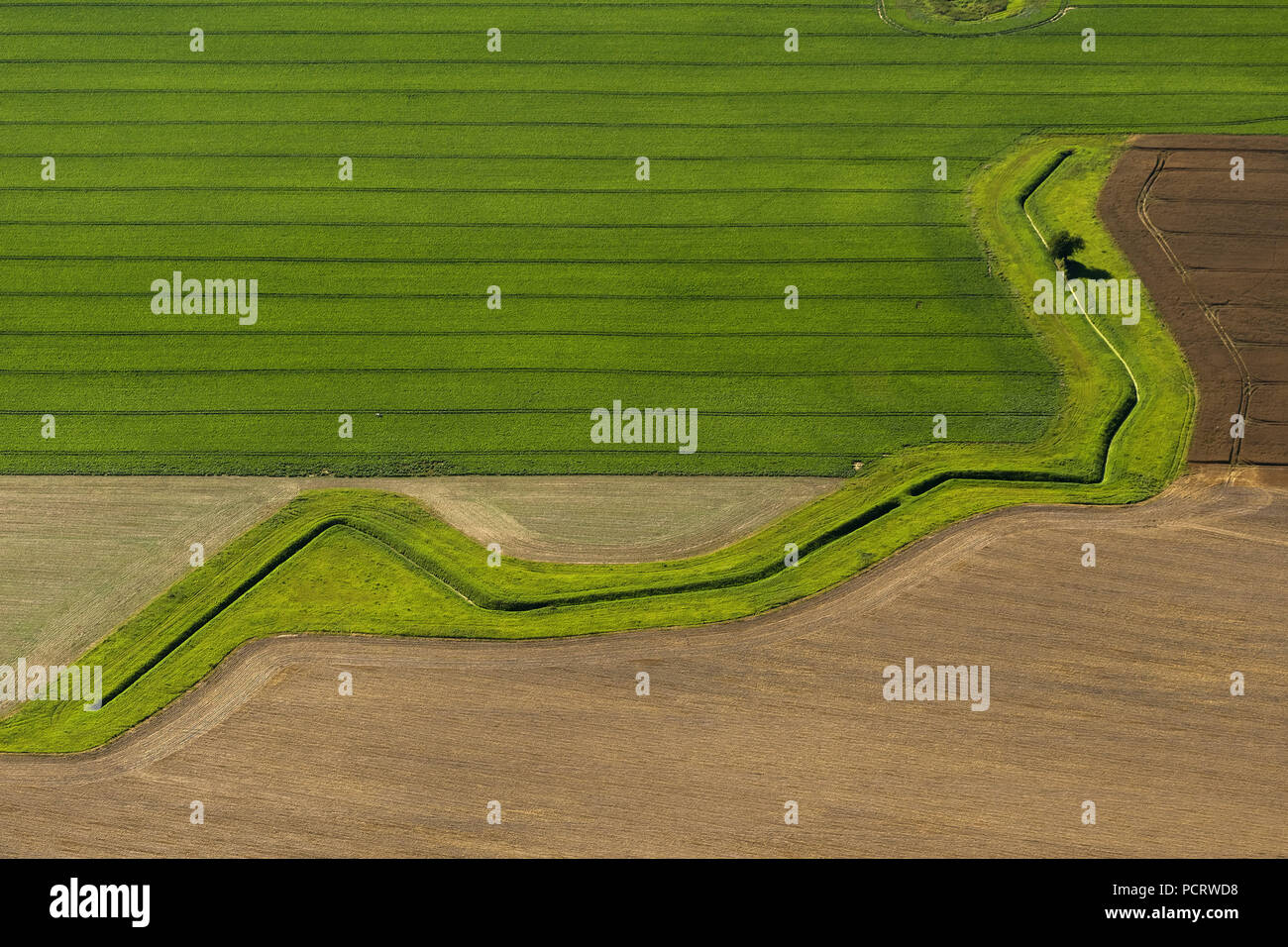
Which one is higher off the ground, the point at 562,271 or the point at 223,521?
the point at 562,271

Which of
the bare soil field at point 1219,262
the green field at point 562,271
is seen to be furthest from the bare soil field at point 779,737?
the bare soil field at point 1219,262

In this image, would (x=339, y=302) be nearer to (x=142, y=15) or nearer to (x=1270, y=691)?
(x=142, y=15)

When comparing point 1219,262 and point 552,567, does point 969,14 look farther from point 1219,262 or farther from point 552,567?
point 552,567

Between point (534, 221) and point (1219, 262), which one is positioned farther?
point (534, 221)

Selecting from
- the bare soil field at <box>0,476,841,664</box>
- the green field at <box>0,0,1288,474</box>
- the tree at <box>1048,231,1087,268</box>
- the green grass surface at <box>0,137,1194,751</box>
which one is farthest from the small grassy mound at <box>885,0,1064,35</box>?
the bare soil field at <box>0,476,841,664</box>

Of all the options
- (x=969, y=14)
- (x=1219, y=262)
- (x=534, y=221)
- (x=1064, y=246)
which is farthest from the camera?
(x=969, y=14)

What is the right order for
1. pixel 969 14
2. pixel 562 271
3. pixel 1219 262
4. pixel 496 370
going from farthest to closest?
pixel 969 14 → pixel 562 271 → pixel 1219 262 → pixel 496 370

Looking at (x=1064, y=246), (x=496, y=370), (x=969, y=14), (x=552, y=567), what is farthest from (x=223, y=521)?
(x=969, y=14)
